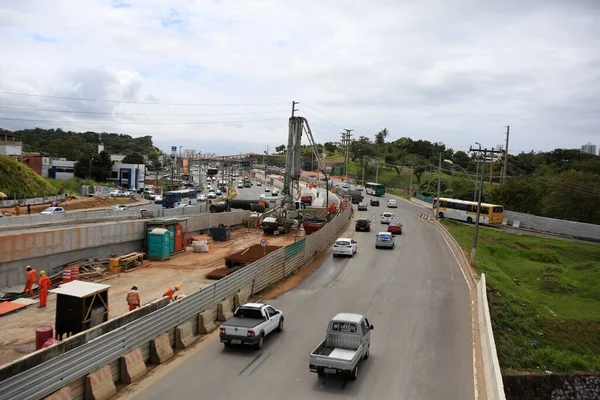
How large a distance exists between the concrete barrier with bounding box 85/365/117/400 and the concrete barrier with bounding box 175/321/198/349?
353 centimetres

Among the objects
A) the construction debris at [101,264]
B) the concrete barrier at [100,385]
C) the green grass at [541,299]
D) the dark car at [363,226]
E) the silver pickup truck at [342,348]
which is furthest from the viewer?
the dark car at [363,226]

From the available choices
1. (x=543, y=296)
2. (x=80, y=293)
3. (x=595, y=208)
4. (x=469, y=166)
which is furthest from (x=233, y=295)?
(x=469, y=166)

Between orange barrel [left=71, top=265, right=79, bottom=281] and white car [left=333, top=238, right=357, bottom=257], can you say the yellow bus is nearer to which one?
white car [left=333, top=238, right=357, bottom=257]

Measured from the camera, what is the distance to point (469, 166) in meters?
165

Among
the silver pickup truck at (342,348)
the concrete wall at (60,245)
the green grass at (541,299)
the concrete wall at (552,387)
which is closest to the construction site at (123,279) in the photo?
the concrete wall at (60,245)

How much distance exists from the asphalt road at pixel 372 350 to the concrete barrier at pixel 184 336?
24.9 inches

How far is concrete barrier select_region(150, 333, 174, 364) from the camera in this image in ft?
48.5

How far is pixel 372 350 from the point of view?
16719 millimetres

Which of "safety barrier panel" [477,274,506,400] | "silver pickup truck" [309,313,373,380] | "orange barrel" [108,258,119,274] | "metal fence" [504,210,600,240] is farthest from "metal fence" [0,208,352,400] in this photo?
"metal fence" [504,210,600,240]

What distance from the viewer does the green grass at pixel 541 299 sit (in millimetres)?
24344

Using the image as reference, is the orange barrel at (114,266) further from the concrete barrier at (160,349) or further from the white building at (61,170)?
the white building at (61,170)

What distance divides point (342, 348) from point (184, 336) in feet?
18.6

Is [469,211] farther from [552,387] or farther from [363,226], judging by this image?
[552,387]

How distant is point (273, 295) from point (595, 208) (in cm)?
5848
